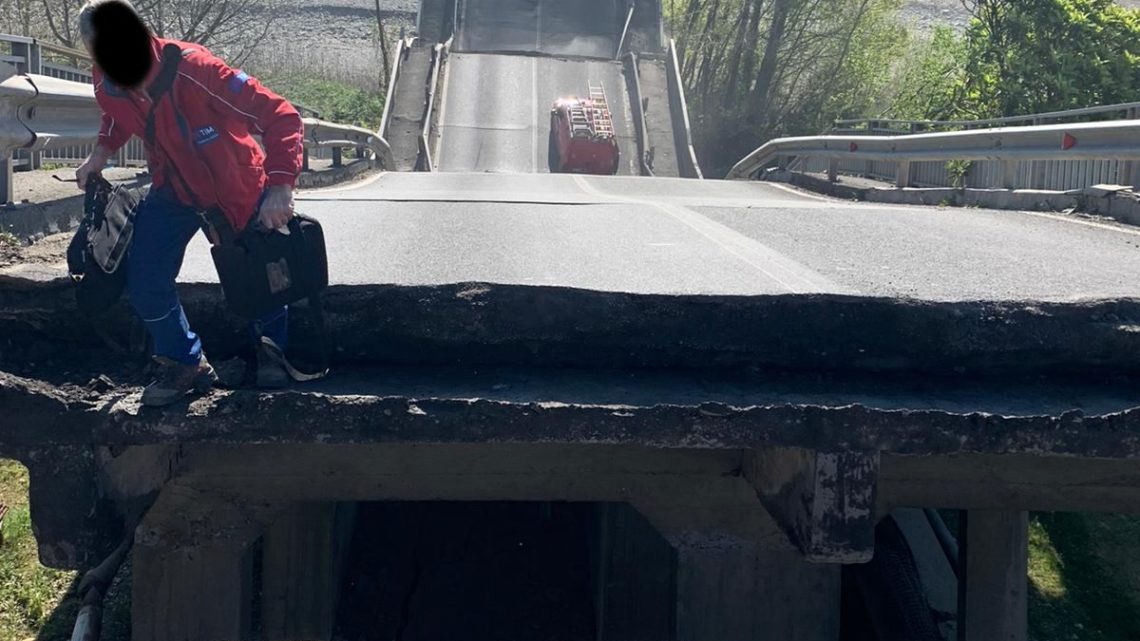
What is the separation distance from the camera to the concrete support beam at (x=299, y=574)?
4.90 meters

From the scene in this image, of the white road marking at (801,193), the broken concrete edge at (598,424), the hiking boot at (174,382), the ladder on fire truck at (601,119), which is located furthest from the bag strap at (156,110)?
the ladder on fire truck at (601,119)

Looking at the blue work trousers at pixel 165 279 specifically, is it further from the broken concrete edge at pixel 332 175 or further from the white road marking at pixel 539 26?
the white road marking at pixel 539 26

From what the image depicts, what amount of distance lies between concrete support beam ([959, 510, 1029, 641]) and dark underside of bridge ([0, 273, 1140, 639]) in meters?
0.74

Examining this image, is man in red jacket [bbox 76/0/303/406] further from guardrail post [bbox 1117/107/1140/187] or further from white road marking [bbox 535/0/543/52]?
white road marking [bbox 535/0/543/52]

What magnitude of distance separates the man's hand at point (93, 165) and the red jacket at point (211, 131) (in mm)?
217

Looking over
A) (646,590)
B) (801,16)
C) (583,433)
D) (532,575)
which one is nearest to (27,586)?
(532,575)

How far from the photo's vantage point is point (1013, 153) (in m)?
10.2

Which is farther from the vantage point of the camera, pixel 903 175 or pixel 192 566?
pixel 903 175

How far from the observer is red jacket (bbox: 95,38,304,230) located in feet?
11.6

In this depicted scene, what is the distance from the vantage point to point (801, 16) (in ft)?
137

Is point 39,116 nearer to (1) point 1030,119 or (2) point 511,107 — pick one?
(1) point 1030,119

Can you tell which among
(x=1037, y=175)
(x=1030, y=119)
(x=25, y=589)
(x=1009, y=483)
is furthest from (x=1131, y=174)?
(x=25, y=589)

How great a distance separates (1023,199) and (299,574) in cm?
747

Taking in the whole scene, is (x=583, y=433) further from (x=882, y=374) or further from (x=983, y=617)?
(x=983, y=617)
